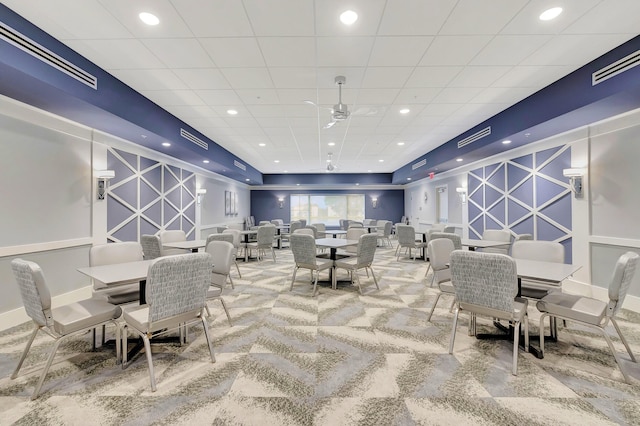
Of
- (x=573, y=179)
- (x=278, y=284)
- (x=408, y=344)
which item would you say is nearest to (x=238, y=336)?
(x=408, y=344)

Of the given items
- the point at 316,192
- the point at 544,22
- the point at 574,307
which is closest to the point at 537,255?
the point at 574,307

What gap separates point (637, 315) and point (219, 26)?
5.80 meters

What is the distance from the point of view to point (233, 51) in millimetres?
2900

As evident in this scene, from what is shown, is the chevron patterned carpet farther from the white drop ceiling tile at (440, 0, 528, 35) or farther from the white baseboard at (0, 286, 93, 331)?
the white drop ceiling tile at (440, 0, 528, 35)

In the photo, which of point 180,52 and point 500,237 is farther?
point 500,237

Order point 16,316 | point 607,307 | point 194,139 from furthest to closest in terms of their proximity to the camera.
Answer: point 194,139 → point 16,316 → point 607,307

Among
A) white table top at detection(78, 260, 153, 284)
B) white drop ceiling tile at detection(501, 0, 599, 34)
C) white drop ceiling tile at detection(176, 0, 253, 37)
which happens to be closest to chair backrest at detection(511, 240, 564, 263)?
white drop ceiling tile at detection(501, 0, 599, 34)

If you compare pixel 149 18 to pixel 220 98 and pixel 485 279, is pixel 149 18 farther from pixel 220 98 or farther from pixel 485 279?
pixel 485 279

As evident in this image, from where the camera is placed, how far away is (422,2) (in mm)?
2227

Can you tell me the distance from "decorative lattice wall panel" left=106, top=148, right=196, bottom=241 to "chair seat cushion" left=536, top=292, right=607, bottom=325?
20.1 feet

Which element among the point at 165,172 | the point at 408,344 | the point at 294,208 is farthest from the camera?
the point at 294,208

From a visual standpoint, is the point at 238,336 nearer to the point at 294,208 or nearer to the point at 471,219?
the point at 471,219

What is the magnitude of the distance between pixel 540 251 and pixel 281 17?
150 inches

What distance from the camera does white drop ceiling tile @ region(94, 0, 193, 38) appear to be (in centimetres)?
222
